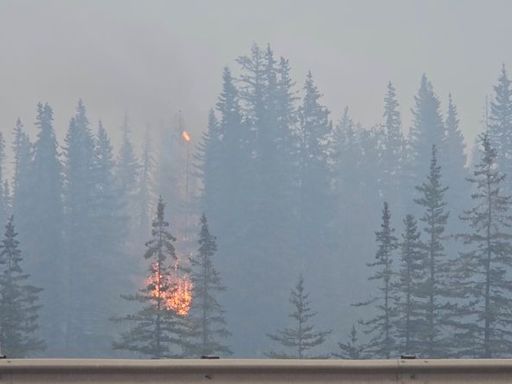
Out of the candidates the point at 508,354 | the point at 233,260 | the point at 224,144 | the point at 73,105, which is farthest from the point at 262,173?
the point at 508,354

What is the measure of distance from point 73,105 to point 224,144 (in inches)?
1079

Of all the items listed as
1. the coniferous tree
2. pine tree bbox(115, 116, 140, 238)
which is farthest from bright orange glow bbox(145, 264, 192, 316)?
pine tree bbox(115, 116, 140, 238)

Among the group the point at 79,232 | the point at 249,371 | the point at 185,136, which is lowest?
the point at 249,371

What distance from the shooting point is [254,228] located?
69.8 meters

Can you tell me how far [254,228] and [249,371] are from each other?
65.7 meters

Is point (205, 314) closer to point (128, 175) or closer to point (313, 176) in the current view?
point (313, 176)

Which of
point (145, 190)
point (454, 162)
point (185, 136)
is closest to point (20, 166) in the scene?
point (145, 190)

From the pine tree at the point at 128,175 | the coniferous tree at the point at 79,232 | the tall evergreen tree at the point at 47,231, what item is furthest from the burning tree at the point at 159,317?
the pine tree at the point at 128,175

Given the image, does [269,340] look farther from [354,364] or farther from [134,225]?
[354,364]

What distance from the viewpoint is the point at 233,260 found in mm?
68188

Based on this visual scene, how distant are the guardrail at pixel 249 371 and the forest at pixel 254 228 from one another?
140ft

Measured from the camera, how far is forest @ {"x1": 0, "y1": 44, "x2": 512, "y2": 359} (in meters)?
52.1

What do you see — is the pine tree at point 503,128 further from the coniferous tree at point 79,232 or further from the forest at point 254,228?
the coniferous tree at point 79,232

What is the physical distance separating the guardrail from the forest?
42632 mm
